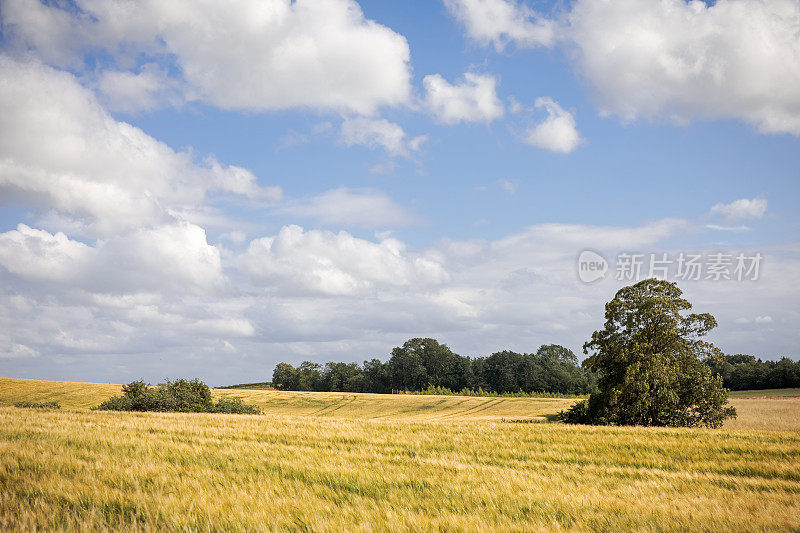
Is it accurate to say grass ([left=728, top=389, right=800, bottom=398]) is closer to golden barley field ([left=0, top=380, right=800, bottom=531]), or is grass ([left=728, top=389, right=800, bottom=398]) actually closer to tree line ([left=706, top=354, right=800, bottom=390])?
tree line ([left=706, top=354, right=800, bottom=390])

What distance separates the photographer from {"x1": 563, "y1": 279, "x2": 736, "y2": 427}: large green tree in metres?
27.3

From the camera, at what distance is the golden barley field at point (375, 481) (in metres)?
5.51

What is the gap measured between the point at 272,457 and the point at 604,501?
633 centimetres

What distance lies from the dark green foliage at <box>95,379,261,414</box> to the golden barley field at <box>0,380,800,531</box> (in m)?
19.0

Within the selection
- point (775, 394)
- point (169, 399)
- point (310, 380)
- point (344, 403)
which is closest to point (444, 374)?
point (310, 380)

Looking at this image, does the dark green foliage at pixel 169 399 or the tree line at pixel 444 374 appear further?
the tree line at pixel 444 374

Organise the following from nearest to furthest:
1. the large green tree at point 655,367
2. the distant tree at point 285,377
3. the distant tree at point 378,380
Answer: the large green tree at point 655,367
the distant tree at point 378,380
the distant tree at point 285,377

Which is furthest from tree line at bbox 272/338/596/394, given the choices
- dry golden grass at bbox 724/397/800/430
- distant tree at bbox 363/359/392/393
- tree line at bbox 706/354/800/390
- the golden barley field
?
the golden barley field

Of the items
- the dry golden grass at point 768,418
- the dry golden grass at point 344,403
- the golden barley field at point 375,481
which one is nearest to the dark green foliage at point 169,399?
the golden barley field at point 375,481

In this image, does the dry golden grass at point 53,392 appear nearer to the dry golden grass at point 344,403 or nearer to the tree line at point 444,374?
the dry golden grass at point 344,403

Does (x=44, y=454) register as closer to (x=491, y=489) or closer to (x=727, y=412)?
(x=491, y=489)

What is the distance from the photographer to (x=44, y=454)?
8.44m

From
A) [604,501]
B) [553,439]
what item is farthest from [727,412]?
[604,501]

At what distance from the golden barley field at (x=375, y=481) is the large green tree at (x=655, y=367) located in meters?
13.0
